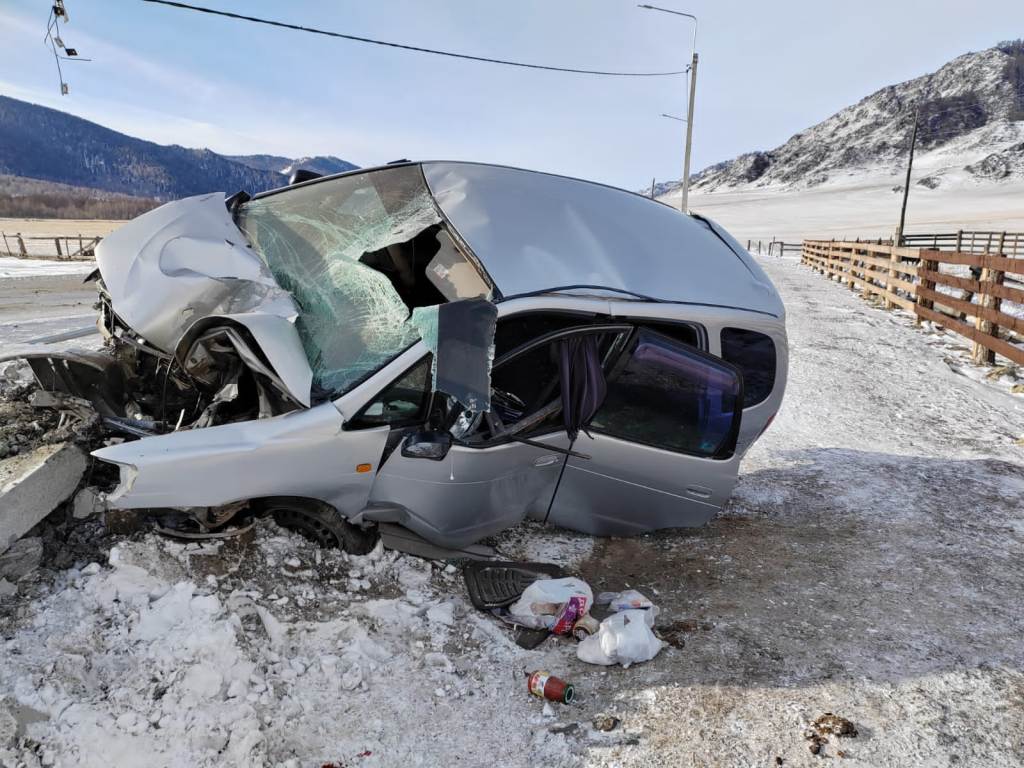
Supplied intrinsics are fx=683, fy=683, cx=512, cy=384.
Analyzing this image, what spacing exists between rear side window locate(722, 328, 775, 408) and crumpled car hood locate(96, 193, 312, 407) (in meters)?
2.66

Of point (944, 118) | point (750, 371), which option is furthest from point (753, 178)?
point (750, 371)

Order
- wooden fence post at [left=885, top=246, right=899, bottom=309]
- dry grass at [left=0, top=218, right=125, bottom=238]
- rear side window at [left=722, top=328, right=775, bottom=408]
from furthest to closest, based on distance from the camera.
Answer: dry grass at [left=0, top=218, right=125, bottom=238] < wooden fence post at [left=885, top=246, right=899, bottom=309] < rear side window at [left=722, top=328, right=775, bottom=408]

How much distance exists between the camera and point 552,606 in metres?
3.52

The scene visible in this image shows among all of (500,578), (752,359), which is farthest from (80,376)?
(752,359)

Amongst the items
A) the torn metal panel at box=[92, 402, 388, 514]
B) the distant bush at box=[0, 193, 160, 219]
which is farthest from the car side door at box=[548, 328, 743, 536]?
the distant bush at box=[0, 193, 160, 219]

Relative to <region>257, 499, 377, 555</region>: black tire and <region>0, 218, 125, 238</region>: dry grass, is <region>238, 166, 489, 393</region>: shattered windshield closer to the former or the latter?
<region>257, 499, 377, 555</region>: black tire

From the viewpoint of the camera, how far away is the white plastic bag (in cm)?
322

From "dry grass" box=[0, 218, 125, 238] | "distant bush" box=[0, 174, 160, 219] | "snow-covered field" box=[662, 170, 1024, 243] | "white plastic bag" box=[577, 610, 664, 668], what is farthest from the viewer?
"distant bush" box=[0, 174, 160, 219]

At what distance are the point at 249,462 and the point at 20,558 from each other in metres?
1.09

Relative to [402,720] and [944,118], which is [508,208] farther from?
[944,118]

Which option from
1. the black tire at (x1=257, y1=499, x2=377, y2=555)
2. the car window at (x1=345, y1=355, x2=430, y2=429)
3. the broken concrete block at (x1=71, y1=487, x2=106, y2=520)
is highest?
the car window at (x1=345, y1=355, x2=430, y2=429)

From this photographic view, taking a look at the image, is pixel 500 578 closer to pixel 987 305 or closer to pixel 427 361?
pixel 427 361

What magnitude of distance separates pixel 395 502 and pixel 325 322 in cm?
104

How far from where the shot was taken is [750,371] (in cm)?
456
